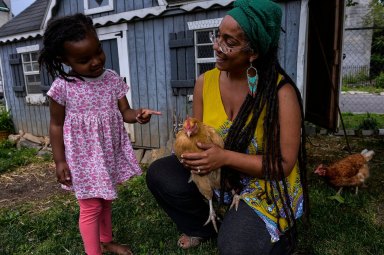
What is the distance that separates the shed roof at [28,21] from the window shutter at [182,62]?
3.49 metres

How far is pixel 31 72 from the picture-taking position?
7895 millimetres

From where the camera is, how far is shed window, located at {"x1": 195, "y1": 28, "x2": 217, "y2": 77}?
5333mm

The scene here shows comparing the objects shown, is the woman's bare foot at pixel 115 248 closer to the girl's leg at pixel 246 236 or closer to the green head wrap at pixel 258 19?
the girl's leg at pixel 246 236

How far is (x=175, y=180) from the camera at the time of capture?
2273 mm

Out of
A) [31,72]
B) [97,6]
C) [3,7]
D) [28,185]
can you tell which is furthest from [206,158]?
[3,7]

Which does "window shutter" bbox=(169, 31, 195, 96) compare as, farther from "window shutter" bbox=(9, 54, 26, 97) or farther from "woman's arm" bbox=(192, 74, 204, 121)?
"window shutter" bbox=(9, 54, 26, 97)

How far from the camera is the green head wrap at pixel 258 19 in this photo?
170 centimetres

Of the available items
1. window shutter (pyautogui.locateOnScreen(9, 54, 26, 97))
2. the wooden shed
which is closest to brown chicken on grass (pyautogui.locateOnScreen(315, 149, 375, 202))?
the wooden shed

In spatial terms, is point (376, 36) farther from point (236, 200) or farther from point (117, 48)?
point (236, 200)

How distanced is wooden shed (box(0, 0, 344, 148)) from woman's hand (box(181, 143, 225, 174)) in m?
3.38

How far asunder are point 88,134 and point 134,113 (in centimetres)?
35

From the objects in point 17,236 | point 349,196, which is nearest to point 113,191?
point 17,236

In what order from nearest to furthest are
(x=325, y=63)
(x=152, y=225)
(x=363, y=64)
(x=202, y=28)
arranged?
(x=152, y=225), (x=325, y=63), (x=202, y=28), (x=363, y=64)

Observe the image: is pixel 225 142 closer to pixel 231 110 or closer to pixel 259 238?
pixel 231 110
